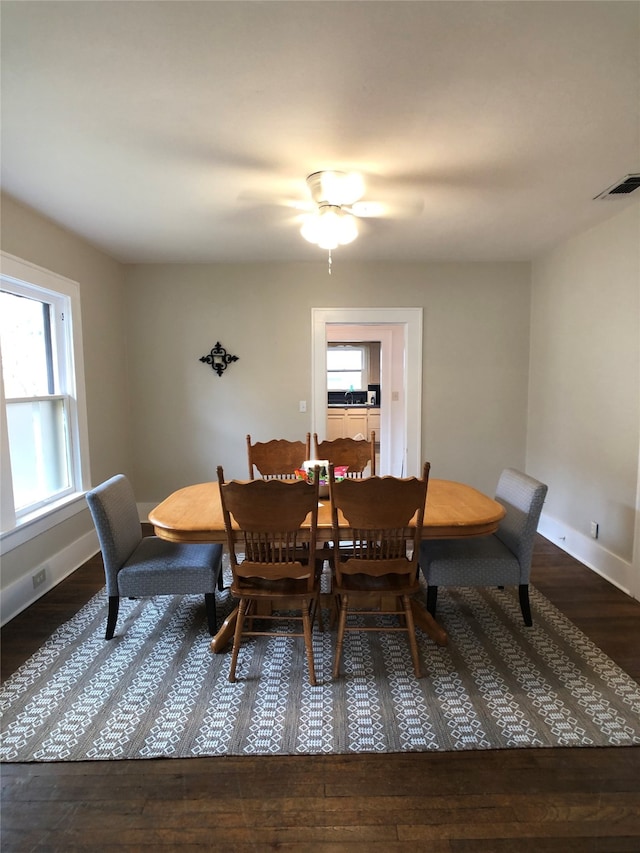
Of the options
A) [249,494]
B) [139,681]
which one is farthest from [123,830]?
[249,494]

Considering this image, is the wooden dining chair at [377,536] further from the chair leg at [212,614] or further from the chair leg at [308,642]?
the chair leg at [212,614]

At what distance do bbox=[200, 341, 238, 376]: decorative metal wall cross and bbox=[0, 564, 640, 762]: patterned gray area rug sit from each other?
237 cm

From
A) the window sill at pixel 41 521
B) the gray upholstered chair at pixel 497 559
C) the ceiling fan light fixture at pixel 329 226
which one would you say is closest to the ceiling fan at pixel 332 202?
the ceiling fan light fixture at pixel 329 226

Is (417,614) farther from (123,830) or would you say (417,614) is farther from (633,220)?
(633,220)

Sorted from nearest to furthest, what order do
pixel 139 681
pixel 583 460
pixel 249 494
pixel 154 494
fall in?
pixel 249 494 < pixel 139 681 < pixel 583 460 < pixel 154 494

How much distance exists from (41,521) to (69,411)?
866 mm

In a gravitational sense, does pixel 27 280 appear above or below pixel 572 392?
above

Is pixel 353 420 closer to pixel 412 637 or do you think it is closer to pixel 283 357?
pixel 283 357

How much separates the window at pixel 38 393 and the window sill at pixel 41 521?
23mm

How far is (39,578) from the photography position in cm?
280

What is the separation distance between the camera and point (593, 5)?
4.22 feet

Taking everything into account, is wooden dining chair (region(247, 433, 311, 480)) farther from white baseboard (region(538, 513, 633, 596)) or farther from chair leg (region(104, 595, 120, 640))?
white baseboard (region(538, 513, 633, 596))

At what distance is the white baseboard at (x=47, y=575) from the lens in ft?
8.27

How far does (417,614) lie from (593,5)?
257cm
